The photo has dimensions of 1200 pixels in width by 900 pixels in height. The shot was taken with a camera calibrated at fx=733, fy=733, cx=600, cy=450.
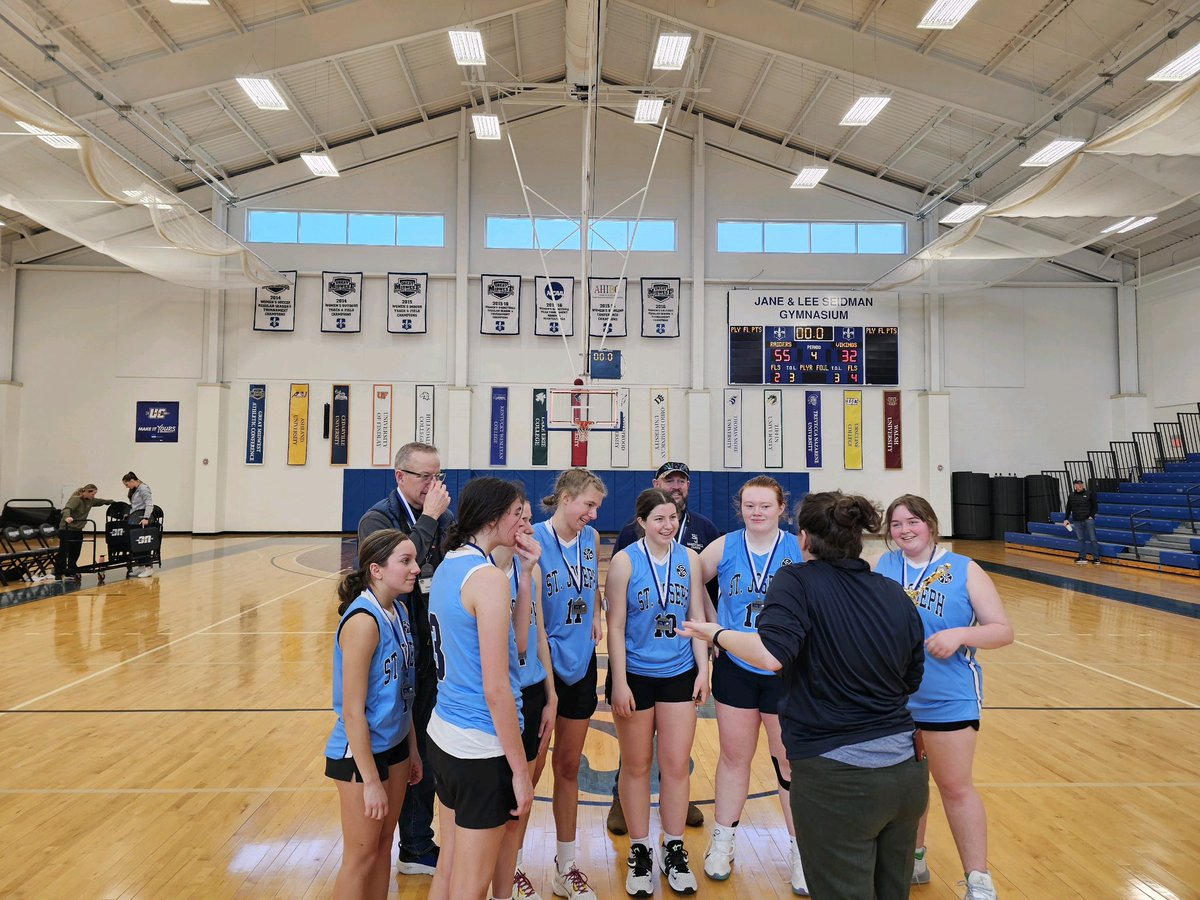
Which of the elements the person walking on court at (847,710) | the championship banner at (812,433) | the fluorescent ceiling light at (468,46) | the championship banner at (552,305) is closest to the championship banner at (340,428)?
the championship banner at (552,305)

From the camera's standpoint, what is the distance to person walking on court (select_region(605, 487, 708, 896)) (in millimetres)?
2709

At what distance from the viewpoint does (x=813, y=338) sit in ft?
56.5

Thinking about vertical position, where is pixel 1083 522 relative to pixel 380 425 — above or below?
below

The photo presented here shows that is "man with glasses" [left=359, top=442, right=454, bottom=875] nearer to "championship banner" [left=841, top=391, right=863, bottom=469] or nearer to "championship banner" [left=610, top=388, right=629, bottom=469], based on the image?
"championship banner" [left=610, top=388, right=629, bottom=469]

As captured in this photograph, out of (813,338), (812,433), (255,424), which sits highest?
(813,338)

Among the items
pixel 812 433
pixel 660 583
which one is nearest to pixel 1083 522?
pixel 812 433

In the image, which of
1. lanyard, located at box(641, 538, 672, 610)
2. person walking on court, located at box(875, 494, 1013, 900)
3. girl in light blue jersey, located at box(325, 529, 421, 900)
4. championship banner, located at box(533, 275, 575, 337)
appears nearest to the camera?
girl in light blue jersey, located at box(325, 529, 421, 900)

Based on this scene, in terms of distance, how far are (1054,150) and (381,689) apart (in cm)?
1436

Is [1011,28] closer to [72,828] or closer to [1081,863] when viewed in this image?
[1081,863]

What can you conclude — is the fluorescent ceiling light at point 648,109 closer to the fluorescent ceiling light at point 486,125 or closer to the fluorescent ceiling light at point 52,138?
the fluorescent ceiling light at point 486,125

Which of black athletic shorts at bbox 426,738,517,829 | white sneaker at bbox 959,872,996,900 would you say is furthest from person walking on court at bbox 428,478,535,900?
white sneaker at bbox 959,872,996,900

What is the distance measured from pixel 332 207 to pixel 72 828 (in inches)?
633

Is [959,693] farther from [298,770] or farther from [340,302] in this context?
[340,302]

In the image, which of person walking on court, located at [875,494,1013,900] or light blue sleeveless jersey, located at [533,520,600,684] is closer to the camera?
person walking on court, located at [875,494,1013,900]
